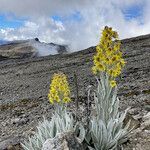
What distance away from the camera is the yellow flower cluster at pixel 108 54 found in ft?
32.2

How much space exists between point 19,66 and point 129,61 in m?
15.3

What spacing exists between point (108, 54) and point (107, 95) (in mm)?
975

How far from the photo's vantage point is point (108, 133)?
10.3m

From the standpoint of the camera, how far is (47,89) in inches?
1291

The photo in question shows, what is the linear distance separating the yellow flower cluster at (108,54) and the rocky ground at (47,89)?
174cm

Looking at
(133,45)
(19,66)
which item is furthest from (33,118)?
(133,45)

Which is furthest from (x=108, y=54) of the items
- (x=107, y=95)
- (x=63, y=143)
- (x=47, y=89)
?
(x=47, y=89)

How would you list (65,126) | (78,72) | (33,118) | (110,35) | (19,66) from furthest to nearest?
(19,66)
(78,72)
(33,118)
(65,126)
(110,35)

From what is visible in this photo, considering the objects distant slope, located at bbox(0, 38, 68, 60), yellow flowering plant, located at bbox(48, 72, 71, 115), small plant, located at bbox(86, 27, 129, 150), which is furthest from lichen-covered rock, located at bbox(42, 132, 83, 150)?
distant slope, located at bbox(0, 38, 68, 60)

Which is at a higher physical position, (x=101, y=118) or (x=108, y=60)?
(x=108, y=60)

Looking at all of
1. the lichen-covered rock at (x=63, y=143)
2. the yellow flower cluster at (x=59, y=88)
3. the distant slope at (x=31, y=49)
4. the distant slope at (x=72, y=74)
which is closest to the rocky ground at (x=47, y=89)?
the distant slope at (x=72, y=74)

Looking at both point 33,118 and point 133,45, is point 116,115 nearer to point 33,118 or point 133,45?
point 33,118

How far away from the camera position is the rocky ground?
1622 centimetres

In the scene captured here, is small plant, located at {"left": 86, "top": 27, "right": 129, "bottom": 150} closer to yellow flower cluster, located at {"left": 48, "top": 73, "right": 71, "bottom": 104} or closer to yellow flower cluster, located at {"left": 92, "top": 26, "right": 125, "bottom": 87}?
yellow flower cluster, located at {"left": 92, "top": 26, "right": 125, "bottom": 87}
